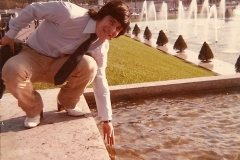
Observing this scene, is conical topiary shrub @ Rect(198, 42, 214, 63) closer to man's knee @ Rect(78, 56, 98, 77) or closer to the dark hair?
man's knee @ Rect(78, 56, 98, 77)

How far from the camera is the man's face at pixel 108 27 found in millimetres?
3090

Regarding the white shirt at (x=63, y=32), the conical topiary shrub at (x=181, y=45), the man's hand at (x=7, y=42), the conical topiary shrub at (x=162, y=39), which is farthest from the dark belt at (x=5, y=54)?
the conical topiary shrub at (x=162, y=39)

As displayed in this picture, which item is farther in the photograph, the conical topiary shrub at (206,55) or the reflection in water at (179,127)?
the conical topiary shrub at (206,55)

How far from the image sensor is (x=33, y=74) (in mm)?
3479

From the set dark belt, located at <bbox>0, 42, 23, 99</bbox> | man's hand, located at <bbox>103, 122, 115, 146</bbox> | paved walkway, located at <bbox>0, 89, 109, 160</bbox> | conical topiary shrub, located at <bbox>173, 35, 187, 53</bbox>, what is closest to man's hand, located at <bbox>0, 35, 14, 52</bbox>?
dark belt, located at <bbox>0, 42, 23, 99</bbox>

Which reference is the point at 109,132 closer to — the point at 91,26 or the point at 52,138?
the point at 52,138

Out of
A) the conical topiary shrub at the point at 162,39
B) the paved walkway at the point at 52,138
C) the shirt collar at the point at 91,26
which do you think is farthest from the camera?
the conical topiary shrub at the point at 162,39

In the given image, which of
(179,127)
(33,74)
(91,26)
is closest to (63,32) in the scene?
(91,26)

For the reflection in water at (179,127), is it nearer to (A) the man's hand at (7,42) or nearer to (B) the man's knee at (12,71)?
(B) the man's knee at (12,71)

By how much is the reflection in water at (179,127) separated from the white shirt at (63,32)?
0.67 meters

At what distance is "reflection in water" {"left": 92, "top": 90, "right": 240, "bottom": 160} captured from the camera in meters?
3.50

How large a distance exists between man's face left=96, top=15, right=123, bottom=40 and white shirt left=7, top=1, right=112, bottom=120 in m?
0.16

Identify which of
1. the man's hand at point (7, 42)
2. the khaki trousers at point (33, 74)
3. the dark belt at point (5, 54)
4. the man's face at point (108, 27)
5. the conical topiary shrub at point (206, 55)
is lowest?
the conical topiary shrub at point (206, 55)

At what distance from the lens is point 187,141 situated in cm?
376
